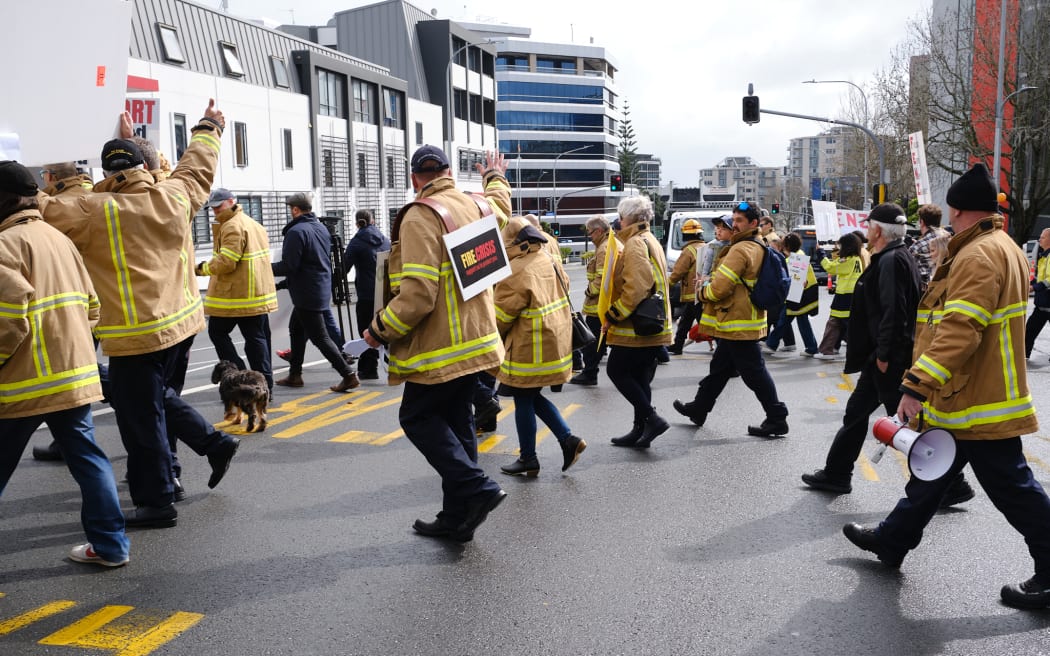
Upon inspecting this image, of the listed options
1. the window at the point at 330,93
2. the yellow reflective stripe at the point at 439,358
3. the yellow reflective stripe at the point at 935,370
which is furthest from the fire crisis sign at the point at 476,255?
the window at the point at 330,93

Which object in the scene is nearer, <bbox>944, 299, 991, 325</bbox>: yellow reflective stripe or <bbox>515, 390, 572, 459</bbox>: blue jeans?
<bbox>944, 299, 991, 325</bbox>: yellow reflective stripe

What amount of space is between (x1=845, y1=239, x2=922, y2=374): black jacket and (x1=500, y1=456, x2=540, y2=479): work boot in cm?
214

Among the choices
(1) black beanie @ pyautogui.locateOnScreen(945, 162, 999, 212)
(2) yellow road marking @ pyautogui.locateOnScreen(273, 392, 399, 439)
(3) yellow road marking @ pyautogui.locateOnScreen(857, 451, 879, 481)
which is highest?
(1) black beanie @ pyautogui.locateOnScreen(945, 162, 999, 212)

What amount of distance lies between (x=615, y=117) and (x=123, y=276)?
125 m

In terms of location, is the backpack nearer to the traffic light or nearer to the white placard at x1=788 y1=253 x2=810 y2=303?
the white placard at x1=788 y1=253 x2=810 y2=303

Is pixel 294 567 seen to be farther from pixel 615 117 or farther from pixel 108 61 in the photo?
pixel 615 117

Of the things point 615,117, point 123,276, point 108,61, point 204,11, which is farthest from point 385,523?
point 615,117

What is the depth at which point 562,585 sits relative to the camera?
13.9 ft

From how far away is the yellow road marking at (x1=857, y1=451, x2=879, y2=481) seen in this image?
615cm

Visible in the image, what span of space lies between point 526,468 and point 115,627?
2.96 meters

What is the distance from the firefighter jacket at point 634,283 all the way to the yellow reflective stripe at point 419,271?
258cm

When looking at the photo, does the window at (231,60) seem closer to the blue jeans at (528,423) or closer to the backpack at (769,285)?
the backpack at (769,285)

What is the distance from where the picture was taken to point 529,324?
6.10m

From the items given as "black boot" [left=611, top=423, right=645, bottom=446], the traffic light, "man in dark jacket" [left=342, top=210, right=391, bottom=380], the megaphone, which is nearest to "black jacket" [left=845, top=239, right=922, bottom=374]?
the megaphone
